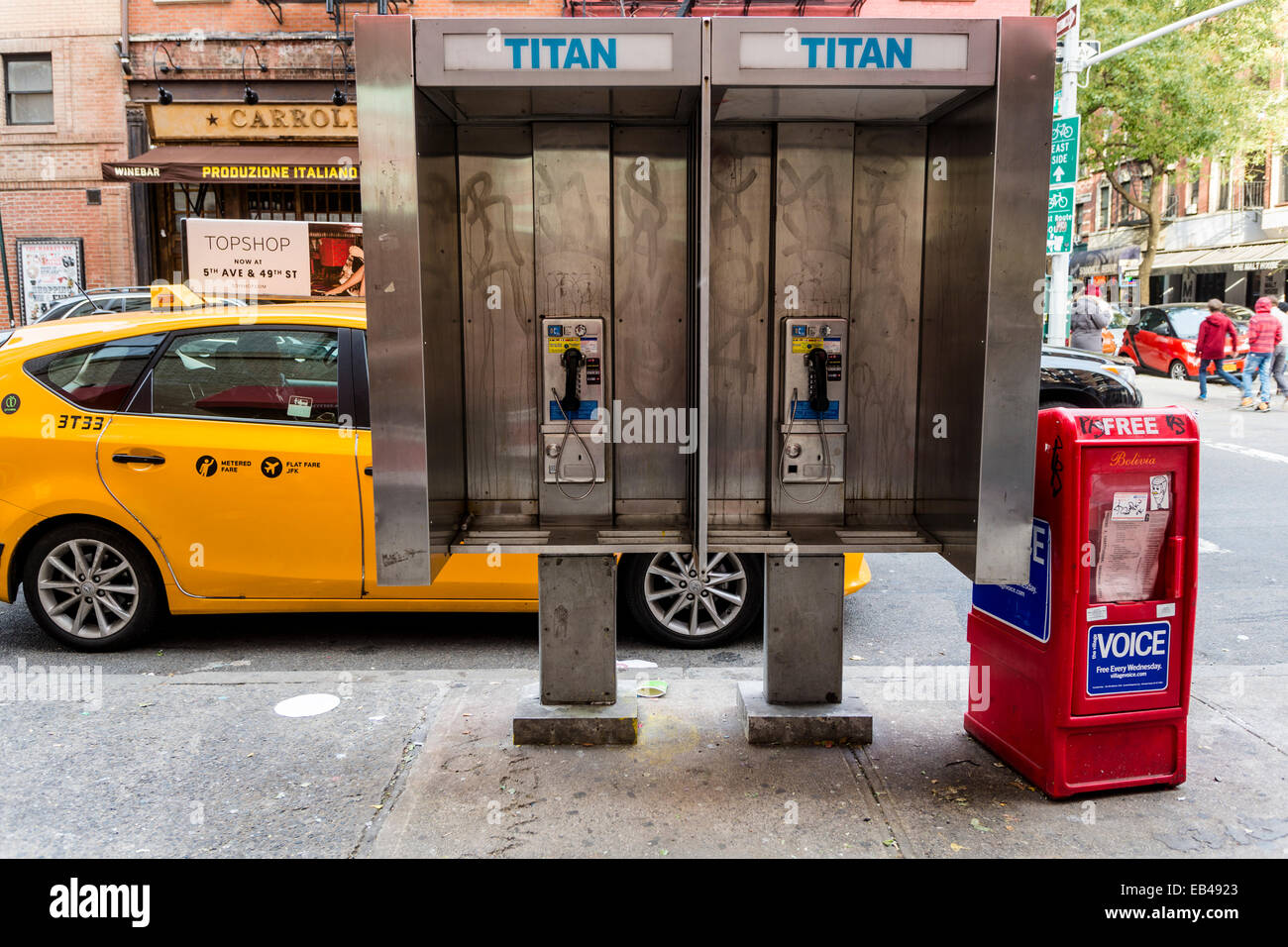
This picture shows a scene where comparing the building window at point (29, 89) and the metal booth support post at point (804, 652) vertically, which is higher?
the building window at point (29, 89)

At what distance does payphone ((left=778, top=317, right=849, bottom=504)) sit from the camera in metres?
4.18

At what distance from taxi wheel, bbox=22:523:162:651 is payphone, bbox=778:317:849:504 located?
3344 millimetres

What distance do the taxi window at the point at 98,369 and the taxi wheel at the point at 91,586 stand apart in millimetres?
662

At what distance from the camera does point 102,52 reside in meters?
16.6

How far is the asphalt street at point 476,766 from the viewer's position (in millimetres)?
3391

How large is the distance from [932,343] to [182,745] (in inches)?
135

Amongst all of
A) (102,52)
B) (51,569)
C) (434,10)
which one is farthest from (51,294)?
(51,569)

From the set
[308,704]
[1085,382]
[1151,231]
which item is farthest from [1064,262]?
[1151,231]

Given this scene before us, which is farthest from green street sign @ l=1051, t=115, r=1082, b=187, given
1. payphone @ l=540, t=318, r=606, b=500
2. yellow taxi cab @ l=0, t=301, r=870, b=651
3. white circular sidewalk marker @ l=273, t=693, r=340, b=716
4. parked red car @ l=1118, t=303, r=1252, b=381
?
white circular sidewalk marker @ l=273, t=693, r=340, b=716

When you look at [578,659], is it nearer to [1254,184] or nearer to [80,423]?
[80,423]

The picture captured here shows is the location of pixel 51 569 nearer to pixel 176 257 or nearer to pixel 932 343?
pixel 932 343

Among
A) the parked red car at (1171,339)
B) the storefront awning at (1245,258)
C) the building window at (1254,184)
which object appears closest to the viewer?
the parked red car at (1171,339)

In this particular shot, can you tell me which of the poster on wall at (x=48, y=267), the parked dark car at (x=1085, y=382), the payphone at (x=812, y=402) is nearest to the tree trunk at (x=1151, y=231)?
the parked dark car at (x=1085, y=382)

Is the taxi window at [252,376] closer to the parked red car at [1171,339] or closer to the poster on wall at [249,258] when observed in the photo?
the poster on wall at [249,258]
